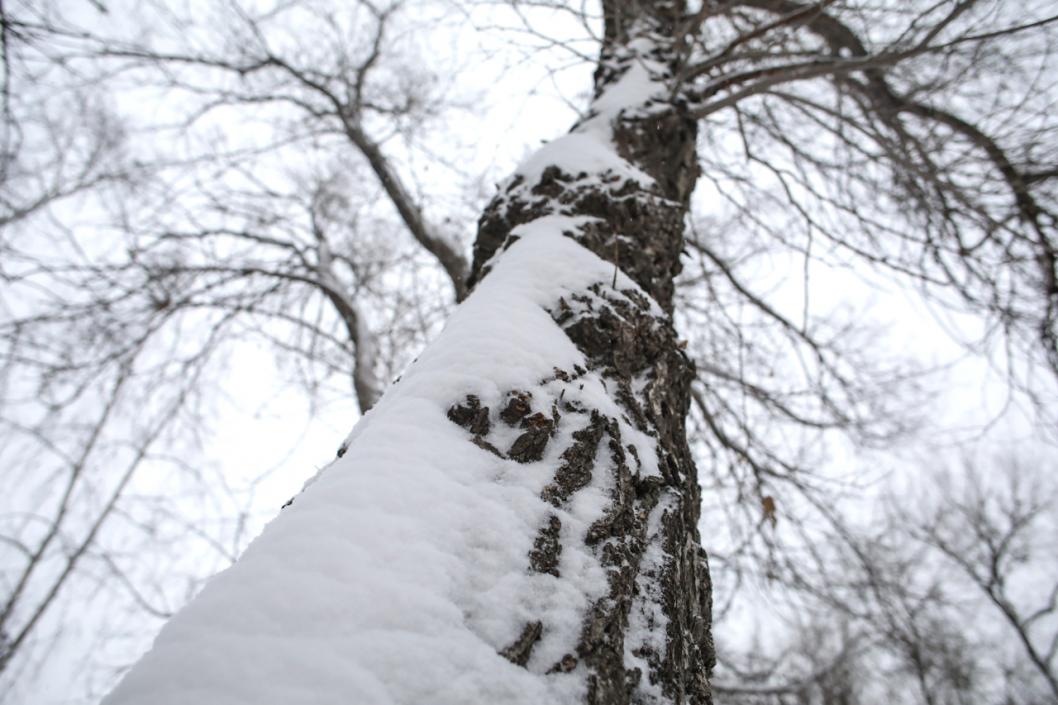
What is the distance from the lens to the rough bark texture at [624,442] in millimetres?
790

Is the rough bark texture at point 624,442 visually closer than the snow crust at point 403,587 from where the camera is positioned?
No

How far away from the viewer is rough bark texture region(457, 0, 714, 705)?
790mm

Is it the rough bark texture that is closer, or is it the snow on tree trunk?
the snow on tree trunk

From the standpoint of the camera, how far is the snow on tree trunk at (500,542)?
0.58 metres

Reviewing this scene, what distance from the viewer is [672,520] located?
3.43 feet

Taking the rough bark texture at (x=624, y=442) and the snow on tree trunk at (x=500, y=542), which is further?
the rough bark texture at (x=624, y=442)

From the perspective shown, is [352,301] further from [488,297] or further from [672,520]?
[672,520]

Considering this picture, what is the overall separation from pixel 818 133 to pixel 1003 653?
39.3 ft

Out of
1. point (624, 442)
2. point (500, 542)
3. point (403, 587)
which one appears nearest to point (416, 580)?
point (403, 587)

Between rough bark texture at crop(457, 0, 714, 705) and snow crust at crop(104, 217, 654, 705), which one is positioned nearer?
snow crust at crop(104, 217, 654, 705)

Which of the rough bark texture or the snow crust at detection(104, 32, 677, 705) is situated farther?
the rough bark texture

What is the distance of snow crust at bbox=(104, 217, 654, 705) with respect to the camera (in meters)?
0.56

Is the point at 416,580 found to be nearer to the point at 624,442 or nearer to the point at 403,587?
the point at 403,587

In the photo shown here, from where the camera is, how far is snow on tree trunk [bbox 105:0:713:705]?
0.58 meters
